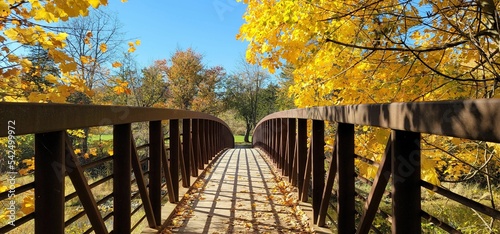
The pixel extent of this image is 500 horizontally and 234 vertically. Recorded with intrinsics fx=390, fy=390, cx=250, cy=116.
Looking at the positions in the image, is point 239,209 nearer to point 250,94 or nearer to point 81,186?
point 81,186

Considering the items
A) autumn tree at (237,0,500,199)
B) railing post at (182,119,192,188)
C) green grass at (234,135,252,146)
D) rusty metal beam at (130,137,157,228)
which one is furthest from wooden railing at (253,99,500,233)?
green grass at (234,135,252,146)

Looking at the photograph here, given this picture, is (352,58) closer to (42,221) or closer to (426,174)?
(426,174)

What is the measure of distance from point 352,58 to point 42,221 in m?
4.51

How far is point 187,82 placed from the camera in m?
32.5

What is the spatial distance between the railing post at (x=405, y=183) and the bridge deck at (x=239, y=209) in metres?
2.24

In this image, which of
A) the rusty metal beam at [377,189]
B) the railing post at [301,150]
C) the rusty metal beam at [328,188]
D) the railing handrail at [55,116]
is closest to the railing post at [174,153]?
the railing post at [301,150]

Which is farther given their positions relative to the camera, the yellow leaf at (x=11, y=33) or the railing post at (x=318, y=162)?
the railing post at (x=318, y=162)

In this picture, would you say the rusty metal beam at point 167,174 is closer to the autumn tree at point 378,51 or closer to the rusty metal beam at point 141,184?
the rusty metal beam at point 141,184

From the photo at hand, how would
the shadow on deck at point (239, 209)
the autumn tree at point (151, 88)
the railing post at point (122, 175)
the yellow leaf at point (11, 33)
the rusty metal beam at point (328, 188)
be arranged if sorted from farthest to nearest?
1. the autumn tree at point (151, 88)
2. the shadow on deck at point (239, 209)
3. the yellow leaf at point (11, 33)
4. the rusty metal beam at point (328, 188)
5. the railing post at point (122, 175)

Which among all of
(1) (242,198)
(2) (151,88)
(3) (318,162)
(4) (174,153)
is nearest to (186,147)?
(4) (174,153)

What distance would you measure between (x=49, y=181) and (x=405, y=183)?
1684 millimetres

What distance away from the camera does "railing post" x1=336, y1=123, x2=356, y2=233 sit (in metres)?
3.00

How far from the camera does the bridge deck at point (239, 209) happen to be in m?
4.20

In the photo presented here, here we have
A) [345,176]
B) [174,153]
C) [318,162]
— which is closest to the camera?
[345,176]
